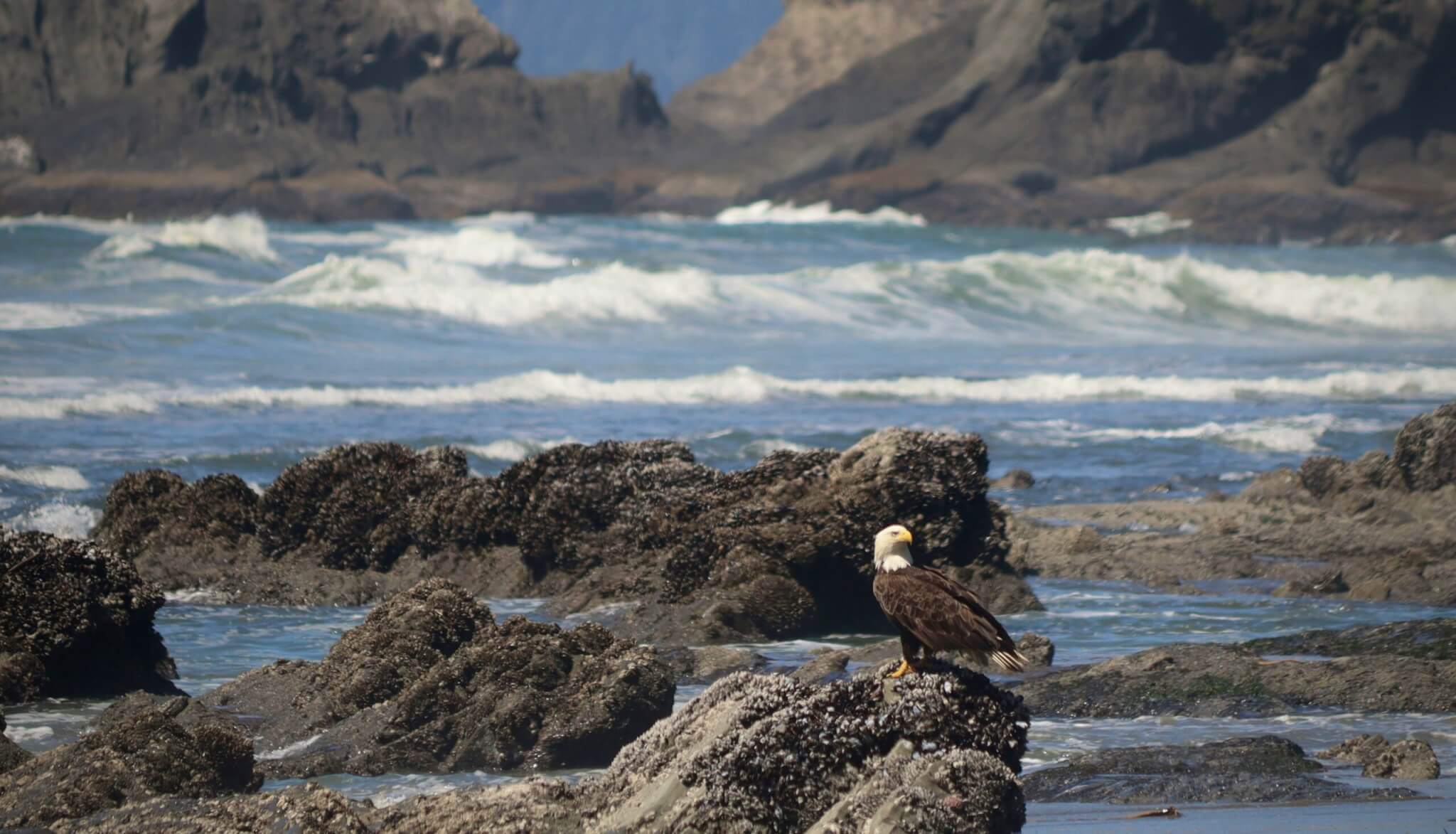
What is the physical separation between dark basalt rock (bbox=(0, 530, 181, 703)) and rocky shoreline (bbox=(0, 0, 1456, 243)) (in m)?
105

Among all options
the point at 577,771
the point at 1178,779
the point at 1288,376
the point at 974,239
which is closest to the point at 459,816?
the point at 577,771

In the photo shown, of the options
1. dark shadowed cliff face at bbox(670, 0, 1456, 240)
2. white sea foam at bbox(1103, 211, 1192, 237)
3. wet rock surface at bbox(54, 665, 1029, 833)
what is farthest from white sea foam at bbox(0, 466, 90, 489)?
dark shadowed cliff face at bbox(670, 0, 1456, 240)

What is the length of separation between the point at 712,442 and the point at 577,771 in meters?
12.8

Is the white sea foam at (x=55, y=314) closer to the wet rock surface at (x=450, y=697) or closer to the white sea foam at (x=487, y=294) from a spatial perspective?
the white sea foam at (x=487, y=294)

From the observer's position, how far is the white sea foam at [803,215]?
412 feet

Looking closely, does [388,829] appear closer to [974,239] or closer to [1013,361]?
[1013,361]

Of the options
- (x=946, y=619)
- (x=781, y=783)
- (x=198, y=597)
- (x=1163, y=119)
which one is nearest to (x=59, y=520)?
(x=198, y=597)

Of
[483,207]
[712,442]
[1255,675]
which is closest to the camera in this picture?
[1255,675]

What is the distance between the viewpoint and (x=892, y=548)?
20.4 feet

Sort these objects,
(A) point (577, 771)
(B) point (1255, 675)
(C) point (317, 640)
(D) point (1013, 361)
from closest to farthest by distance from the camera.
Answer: (A) point (577, 771), (B) point (1255, 675), (C) point (317, 640), (D) point (1013, 361)

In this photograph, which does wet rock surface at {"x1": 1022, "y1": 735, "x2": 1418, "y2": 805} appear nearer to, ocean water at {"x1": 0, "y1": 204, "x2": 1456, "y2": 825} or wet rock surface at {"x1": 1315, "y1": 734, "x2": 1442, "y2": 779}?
wet rock surface at {"x1": 1315, "y1": 734, "x2": 1442, "y2": 779}

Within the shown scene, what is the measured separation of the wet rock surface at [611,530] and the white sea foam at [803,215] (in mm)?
109968

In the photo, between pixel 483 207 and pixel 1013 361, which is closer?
pixel 1013 361

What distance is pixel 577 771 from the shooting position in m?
7.62
